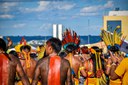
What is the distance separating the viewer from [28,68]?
8734mm

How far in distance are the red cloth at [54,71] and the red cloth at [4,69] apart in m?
0.60

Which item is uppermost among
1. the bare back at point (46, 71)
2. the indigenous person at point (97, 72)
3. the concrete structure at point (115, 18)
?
the bare back at point (46, 71)

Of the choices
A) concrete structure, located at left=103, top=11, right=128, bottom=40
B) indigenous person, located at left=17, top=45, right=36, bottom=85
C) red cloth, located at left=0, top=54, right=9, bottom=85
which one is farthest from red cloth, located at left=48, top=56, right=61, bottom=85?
concrete structure, located at left=103, top=11, right=128, bottom=40

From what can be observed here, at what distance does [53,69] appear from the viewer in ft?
19.1

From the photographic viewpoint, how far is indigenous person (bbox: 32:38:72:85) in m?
5.78

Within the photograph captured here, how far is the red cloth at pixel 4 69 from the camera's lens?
562cm

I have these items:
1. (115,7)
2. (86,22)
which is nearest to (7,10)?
(86,22)

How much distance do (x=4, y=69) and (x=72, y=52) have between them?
296 cm

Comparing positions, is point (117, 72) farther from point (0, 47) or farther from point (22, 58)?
point (22, 58)

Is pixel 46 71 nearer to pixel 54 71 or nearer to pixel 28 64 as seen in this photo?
pixel 54 71

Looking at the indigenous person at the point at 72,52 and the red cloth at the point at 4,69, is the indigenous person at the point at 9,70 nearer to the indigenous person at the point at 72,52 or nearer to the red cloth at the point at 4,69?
the red cloth at the point at 4,69

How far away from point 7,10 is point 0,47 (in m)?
20.5

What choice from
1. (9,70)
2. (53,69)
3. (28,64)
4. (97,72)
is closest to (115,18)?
(97,72)

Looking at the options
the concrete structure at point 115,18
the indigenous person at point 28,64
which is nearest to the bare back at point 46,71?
the indigenous person at point 28,64
